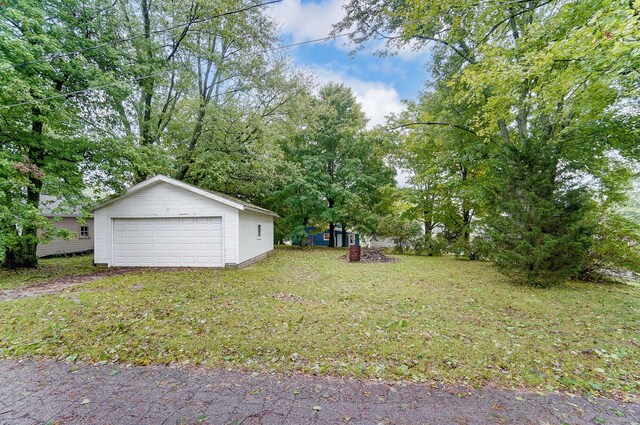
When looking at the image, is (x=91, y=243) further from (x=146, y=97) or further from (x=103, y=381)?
(x=103, y=381)

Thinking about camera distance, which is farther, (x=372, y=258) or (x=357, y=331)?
(x=372, y=258)

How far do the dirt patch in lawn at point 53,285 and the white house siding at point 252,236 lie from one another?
13.5ft

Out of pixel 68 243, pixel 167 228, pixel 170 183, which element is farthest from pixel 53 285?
pixel 68 243

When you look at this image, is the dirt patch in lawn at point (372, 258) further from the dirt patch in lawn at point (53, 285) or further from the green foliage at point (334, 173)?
the dirt patch in lawn at point (53, 285)

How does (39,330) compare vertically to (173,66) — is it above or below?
below

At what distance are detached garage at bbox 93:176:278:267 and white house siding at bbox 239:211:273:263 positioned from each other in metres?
0.50

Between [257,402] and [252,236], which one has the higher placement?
[252,236]

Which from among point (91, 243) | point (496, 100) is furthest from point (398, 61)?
point (91, 243)

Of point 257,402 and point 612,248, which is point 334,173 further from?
point 257,402

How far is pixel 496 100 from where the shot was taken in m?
7.39

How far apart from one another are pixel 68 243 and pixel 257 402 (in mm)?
18433

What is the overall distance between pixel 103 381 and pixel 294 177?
47.6 feet

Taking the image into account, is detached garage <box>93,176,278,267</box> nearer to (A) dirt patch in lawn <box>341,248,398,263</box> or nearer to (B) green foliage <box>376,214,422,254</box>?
(A) dirt patch in lawn <box>341,248,398,263</box>

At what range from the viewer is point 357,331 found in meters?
4.31
